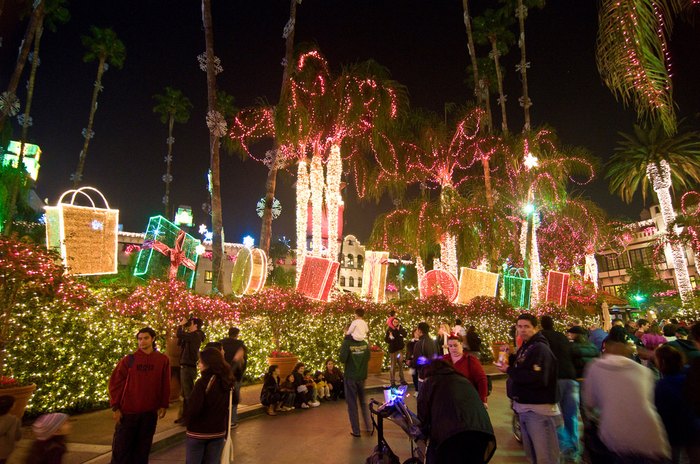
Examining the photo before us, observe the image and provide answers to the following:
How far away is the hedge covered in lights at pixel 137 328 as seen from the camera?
7.57 m

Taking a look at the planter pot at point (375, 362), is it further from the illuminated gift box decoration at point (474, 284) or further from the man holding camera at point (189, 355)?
the man holding camera at point (189, 355)

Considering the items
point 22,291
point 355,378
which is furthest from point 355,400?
point 22,291

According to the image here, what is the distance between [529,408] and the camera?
425 centimetres

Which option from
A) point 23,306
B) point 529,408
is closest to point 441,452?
point 529,408

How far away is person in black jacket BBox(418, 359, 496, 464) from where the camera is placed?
121 inches

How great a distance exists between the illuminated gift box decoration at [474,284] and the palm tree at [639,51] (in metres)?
13.9

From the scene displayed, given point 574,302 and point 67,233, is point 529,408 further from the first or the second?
point 574,302

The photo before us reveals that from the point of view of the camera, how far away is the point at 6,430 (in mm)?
3473

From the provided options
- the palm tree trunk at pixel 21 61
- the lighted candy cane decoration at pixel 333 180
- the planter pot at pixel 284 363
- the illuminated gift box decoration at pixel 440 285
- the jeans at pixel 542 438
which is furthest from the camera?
the palm tree trunk at pixel 21 61

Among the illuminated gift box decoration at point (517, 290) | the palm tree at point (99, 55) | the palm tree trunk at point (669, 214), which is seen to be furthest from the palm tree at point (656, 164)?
the palm tree at point (99, 55)

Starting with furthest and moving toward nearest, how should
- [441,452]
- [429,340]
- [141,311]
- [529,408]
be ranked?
[141,311]
[429,340]
[529,408]
[441,452]

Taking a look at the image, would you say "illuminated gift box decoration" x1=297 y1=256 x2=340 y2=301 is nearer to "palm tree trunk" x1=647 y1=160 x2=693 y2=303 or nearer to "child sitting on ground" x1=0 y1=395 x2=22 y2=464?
"child sitting on ground" x1=0 y1=395 x2=22 y2=464

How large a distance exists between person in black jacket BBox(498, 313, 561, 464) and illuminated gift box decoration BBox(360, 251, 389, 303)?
1230 cm

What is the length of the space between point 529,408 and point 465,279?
47.6 ft
